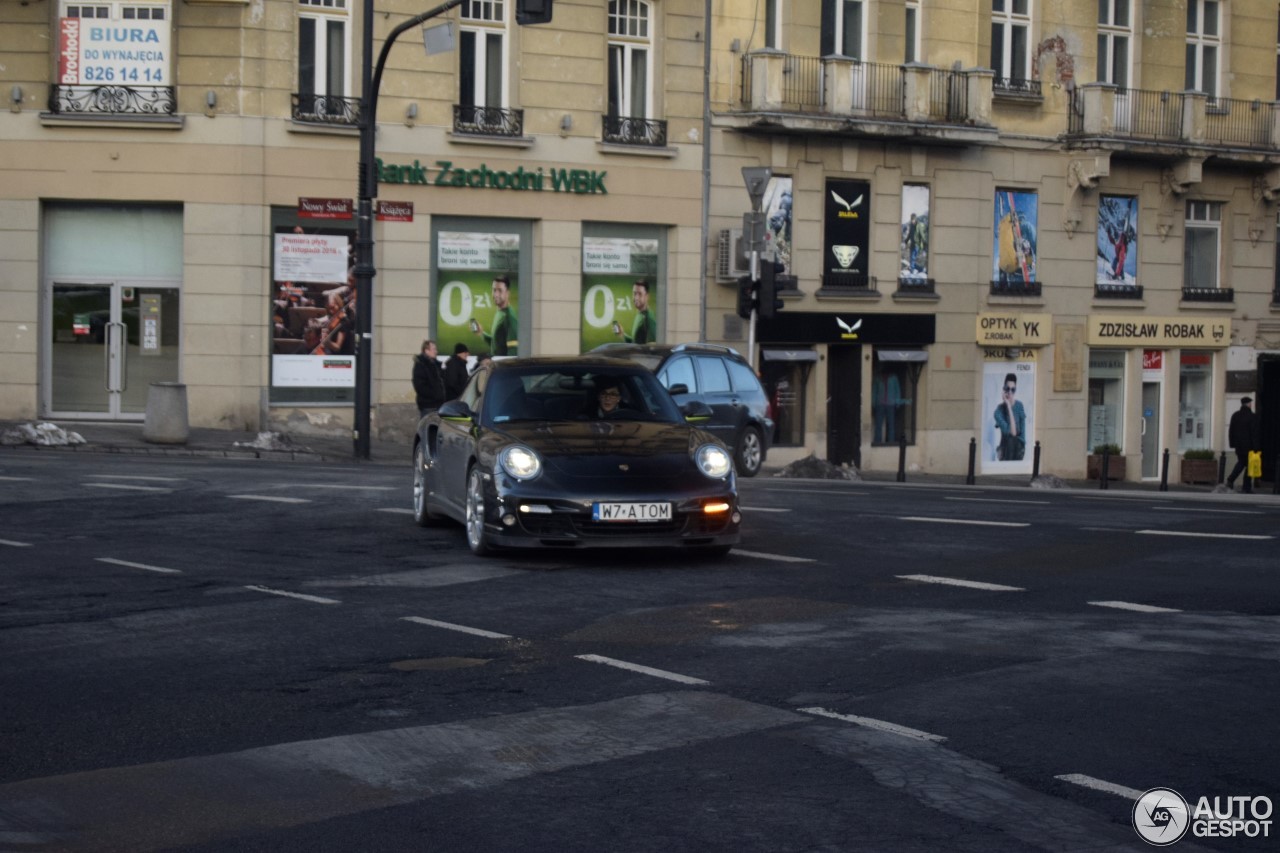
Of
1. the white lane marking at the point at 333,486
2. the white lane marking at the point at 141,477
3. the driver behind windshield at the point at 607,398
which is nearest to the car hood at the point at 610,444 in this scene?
the driver behind windshield at the point at 607,398

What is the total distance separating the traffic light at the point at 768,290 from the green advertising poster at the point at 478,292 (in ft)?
17.1

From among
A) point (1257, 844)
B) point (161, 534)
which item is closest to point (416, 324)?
point (161, 534)

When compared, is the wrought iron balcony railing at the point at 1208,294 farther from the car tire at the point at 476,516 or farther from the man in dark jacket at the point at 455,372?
the car tire at the point at 476,516

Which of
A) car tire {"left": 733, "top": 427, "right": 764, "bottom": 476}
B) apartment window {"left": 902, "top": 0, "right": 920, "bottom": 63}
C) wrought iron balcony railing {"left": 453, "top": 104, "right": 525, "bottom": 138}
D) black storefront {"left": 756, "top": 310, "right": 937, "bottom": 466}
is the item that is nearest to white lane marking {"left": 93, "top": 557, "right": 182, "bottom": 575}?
car tire {"left": 733, "top": 427, "right": 764, "bottom": 476}

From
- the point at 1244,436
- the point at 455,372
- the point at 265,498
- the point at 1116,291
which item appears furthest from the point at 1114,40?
the point at 265,498

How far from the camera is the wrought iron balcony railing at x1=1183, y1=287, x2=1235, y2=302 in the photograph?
40031 millimetres

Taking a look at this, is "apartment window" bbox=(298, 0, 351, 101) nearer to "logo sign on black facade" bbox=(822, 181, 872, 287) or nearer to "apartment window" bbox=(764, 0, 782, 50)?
"apartment window" bbox=(764, 0, 782, 50)

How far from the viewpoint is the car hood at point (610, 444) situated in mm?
12695

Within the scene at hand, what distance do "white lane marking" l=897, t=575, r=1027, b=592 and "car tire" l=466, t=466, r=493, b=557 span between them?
305 centimetres

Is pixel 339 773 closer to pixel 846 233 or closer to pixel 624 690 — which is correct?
pixel 624 690

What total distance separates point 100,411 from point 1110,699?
2460 cm

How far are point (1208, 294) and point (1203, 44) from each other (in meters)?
5.55

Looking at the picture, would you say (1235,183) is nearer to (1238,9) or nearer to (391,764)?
(1238,9)

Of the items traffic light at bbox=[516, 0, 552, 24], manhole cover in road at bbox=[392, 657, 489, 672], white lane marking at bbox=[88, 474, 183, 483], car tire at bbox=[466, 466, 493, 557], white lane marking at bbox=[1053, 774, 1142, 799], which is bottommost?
manhole cover in road at bbox=[392, 657, 489, 672]
